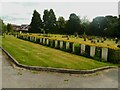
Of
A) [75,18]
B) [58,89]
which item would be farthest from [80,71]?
[75,18]

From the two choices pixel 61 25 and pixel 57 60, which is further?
pixel 61 25

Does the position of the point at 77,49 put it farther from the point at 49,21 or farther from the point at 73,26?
the point at 49,21

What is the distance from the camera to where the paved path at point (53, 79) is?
935 centimetres

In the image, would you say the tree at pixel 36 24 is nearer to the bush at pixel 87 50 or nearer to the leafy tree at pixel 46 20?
the leafy tree at pixel 46 20

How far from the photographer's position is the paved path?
9.35 metres

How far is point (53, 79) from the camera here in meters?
10.4

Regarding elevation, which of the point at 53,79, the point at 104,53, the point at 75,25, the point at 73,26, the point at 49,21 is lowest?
the point at 53,79

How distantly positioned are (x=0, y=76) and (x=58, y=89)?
3294mm

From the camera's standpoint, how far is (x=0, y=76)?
10.7m

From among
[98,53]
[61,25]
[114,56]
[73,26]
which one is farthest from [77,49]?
[61,25]

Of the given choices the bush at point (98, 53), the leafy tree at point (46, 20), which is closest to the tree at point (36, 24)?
the leafy tree at point (46, 20)

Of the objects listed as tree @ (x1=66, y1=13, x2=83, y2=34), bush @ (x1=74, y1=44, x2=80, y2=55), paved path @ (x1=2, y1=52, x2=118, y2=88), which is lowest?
paved path @ (x1=2, y1=52, x2=118, y2=88)

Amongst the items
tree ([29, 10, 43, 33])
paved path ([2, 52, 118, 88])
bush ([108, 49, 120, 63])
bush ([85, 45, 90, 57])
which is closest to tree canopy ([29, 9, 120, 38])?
tree ([29, 10, 43, 33])

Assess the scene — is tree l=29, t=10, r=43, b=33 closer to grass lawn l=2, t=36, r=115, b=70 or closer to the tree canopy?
the tree canopy
